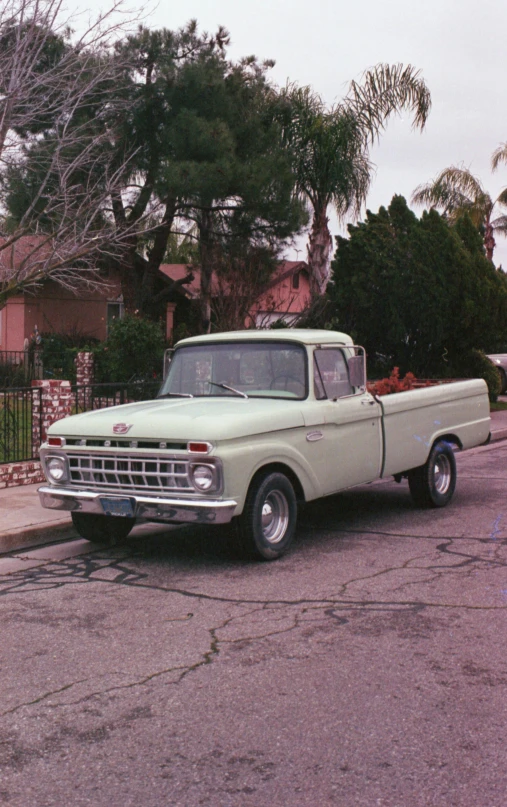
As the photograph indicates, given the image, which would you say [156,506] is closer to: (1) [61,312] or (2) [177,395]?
(2) [177,395]

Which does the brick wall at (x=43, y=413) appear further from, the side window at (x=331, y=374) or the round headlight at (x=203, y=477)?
the round headlight at (x=203, y=477)

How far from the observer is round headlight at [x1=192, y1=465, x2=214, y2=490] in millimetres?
7062

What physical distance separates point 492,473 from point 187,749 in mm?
9835

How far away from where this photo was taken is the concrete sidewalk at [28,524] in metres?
8.33

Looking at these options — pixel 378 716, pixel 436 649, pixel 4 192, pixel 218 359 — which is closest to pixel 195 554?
pixel 218 359

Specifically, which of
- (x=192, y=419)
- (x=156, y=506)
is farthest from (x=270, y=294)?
(x=156, y=506)

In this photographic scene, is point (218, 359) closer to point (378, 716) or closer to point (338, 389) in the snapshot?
point (338, 389)

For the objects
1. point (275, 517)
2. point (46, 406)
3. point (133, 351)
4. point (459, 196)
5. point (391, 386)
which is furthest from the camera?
point (459, 196)

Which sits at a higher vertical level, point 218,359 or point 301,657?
point 218,359

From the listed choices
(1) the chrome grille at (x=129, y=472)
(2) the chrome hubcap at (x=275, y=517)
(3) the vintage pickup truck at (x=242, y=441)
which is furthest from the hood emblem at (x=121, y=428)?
(2) the chrome hubcap at (x=275, y=517)

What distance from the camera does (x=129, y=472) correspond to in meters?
7.48

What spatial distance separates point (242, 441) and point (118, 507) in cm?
112

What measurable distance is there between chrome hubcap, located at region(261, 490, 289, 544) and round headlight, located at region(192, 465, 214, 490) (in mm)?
636

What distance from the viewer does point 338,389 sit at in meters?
8.60
